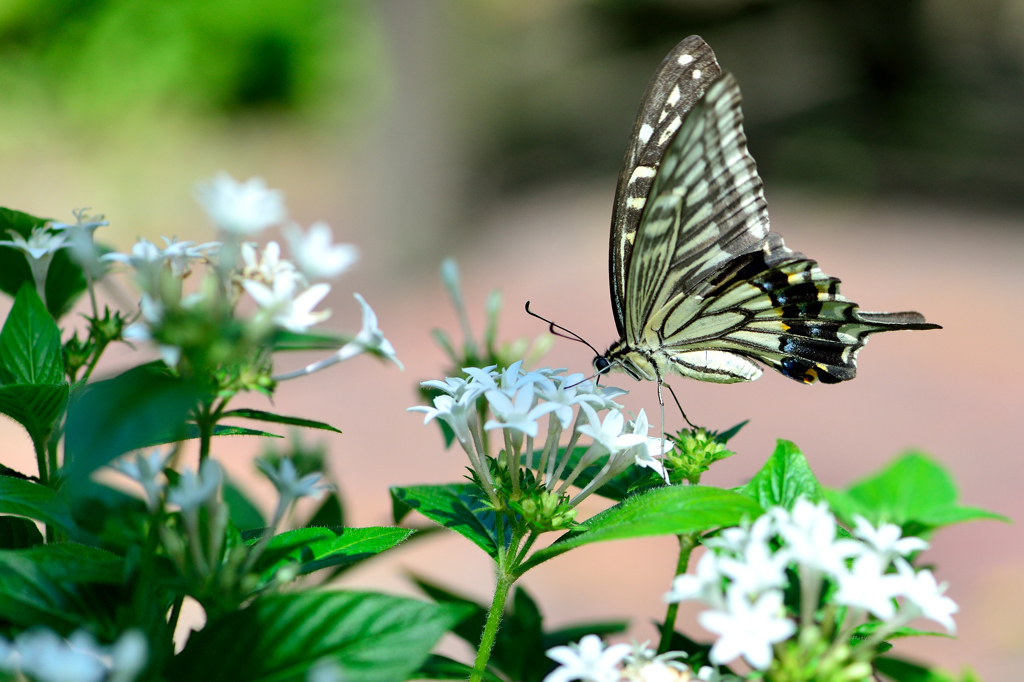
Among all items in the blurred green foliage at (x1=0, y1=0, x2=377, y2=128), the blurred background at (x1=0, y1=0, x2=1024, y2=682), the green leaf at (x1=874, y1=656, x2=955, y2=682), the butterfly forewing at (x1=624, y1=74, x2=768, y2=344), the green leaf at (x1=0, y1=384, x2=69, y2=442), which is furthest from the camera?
the blurred green foliage at (x1=0, y1=0, x2=377, y2=128)

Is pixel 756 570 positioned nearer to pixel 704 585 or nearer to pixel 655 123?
pixel 704 585

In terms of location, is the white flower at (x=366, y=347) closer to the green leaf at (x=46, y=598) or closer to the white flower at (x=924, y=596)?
the green leaf at (x=46, y=598)

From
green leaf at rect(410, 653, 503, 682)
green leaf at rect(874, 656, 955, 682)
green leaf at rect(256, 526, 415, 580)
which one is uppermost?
green leaf at rect(256, 526, 415, 580)

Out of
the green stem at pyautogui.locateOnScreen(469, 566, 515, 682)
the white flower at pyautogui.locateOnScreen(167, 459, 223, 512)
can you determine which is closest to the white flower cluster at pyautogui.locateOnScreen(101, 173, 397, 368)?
the white flower at pyautogui.locateOnScreen(167, 459, 223, 512)

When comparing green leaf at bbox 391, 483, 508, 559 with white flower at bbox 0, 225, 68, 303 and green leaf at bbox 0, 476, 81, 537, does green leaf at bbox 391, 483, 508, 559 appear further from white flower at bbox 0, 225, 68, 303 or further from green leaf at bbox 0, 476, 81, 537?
white flower at bbox 0, 225, 68, 303

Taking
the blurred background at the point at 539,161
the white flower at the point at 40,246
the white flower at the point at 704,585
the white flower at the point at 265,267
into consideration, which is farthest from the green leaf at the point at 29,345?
the blurred background at the point at 539,161

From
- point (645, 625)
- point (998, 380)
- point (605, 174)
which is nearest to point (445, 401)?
point (645, 625)

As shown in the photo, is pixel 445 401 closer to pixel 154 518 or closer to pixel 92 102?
pixel 154 518

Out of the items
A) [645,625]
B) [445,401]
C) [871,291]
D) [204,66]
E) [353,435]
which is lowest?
[645,625]
